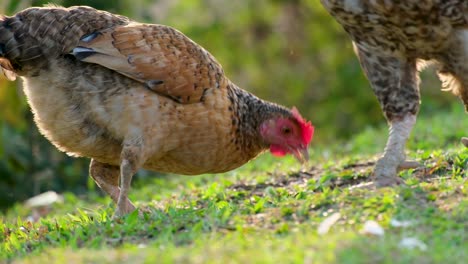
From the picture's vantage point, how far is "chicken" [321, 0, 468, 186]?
553 cm

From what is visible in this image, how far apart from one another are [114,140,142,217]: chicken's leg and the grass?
149mm

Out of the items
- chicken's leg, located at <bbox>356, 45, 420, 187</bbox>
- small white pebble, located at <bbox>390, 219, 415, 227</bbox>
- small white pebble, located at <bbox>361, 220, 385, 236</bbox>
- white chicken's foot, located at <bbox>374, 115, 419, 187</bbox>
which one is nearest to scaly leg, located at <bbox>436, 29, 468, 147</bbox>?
chicken's leg, located at <bbox>356, 45, 420, 187</bbox>

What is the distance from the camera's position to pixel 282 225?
483 centimetres

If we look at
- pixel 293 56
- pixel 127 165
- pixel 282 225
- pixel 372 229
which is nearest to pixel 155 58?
pixel 127 165

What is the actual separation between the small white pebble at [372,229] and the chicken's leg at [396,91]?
1.48 meters

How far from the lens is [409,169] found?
6156mm

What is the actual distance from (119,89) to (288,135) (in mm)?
1497

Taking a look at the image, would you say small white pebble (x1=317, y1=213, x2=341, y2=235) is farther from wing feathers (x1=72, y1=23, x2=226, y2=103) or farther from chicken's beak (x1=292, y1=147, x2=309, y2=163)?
chicken's beak (x1=292, y1=147, x2=309, y2=163)

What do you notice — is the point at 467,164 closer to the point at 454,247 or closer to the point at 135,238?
the point at 454,247

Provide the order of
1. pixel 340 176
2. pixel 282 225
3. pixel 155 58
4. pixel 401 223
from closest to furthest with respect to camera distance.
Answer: pixel 401 223
pixel 282 225
pixel 155 58
pixel 340 176

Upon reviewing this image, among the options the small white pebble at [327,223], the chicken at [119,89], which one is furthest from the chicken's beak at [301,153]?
the small white pebble at [327,223]

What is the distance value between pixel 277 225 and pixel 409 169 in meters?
1.68

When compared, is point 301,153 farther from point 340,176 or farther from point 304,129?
point 340,176

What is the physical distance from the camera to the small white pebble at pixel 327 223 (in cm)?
461
